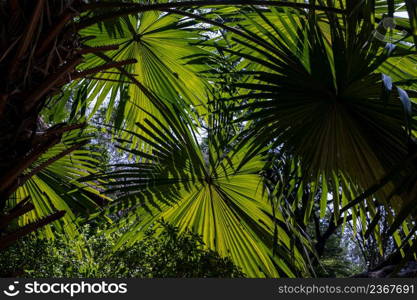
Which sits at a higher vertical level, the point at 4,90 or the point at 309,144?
the point at 4,90

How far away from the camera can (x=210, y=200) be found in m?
2.67

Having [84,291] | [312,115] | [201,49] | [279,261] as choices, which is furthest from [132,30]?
[84,291]

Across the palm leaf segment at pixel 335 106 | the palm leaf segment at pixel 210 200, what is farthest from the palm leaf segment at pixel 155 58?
the palm leaf segment at pixel 335 106

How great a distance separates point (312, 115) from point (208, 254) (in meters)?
0.86

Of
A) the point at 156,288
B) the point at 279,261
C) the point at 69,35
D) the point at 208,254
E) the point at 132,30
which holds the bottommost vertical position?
the point at 279,261

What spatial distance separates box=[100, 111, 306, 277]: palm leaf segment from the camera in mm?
2408

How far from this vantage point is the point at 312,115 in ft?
6.25

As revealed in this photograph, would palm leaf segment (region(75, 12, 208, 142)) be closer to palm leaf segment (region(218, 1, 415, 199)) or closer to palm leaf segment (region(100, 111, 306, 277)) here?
palm leaf segment (region(100, 111, 306, 277))

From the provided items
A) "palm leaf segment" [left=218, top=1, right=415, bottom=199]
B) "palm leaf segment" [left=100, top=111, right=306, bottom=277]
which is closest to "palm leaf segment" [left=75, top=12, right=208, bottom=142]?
"palm leaf segment" [left=100, top=111, right=306, bottom=277]

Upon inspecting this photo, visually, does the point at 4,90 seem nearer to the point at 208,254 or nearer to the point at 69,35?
the point at 69,35

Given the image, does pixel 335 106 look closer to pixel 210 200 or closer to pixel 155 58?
pixel 210 200

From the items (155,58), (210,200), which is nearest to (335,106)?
(210,200)

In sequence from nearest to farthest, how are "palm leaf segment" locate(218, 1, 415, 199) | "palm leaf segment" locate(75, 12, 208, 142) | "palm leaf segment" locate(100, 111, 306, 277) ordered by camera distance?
"palm leaf segment" locate(218, 1, 415, 199)
"palm leaf segment" locate(100, 111, 306, 277)
"palm leaf segment" locate(75, 12, 208, 142)

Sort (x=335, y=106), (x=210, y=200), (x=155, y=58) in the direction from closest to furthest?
1. (x=335, y=106)
2. (x=210, y=200)
3. (x=155, y=58)
